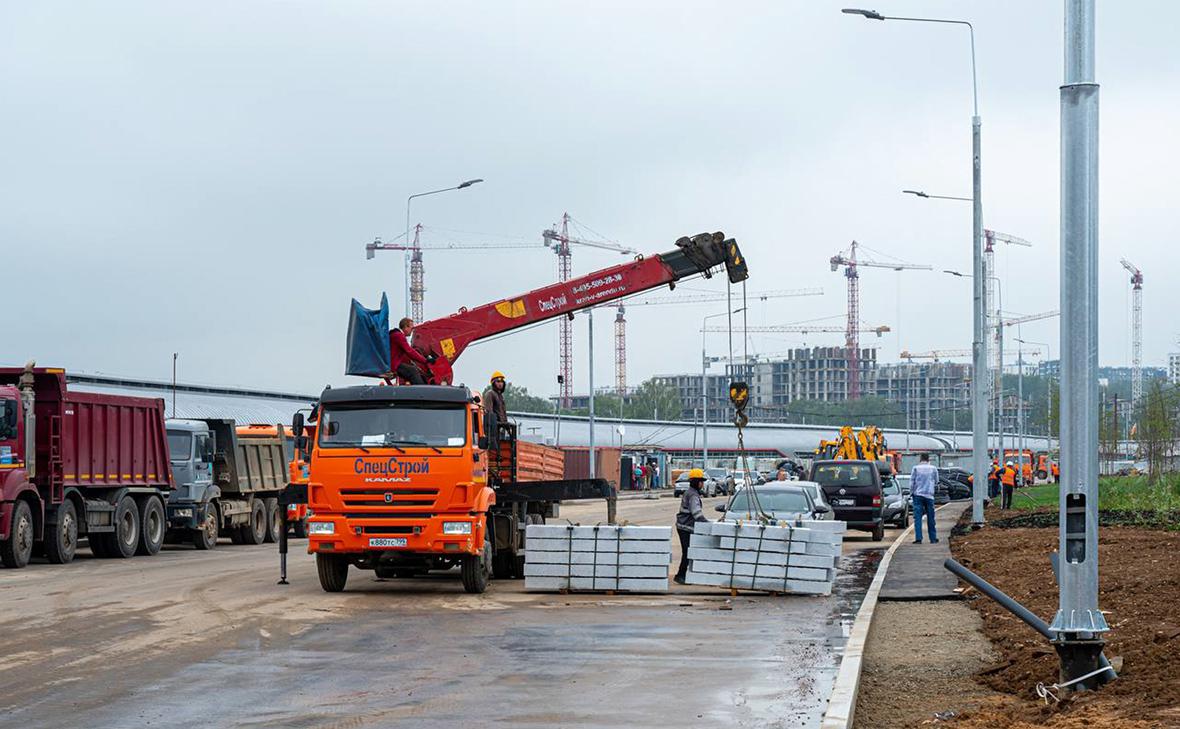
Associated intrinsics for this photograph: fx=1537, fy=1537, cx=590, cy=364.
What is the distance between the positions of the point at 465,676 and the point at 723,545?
27.9 ft

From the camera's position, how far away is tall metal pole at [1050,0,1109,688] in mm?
10500

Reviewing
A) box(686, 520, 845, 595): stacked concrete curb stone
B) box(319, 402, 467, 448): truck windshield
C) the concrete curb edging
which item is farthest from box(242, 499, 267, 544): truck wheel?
the concrete curb edging

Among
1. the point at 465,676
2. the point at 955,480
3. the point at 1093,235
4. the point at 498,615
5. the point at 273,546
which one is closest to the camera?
the point at 1093,235

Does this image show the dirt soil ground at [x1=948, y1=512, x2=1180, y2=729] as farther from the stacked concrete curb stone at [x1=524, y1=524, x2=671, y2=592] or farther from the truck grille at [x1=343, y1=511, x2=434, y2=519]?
the truck grille at [x1=343, y1=511, x2=434, y2=519]

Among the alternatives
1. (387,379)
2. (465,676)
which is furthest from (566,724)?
(387,379)

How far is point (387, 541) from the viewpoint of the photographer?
19.0m

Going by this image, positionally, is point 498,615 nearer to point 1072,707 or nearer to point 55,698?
point 55,698

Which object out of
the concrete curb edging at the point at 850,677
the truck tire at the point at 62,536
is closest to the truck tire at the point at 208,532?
the truck tire at the point at 62,536

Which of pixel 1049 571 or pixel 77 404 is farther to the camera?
pixel 77 404

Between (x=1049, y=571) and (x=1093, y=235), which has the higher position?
(x=1093, y=235)

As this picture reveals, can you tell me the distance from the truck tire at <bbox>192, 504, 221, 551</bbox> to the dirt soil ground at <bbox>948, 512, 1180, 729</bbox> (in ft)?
53.1

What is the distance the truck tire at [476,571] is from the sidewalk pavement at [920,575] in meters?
5.06

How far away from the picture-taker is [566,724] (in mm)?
9828

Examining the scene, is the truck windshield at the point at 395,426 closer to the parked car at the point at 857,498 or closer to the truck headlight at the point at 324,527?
the truck headlight at the point at 324,527
